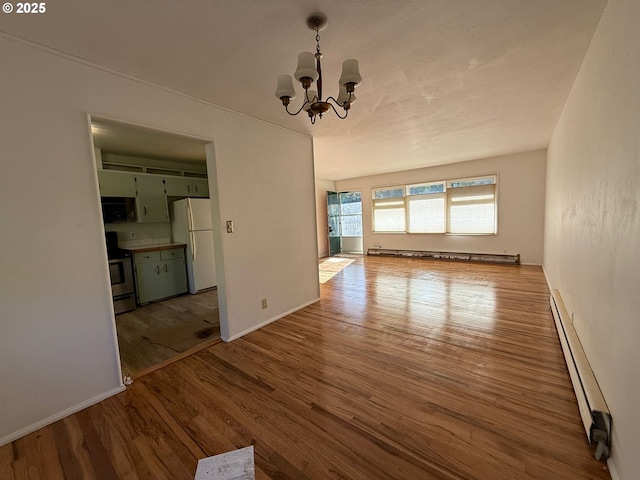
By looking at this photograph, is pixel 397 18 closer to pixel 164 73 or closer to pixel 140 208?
pixel 164 73

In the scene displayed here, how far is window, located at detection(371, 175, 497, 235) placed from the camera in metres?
6.29

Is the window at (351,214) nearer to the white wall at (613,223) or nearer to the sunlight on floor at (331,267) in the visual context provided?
the sunlight on floor at (331,267)

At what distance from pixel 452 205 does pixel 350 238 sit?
3312 millimetres

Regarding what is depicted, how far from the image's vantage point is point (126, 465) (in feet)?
4.65

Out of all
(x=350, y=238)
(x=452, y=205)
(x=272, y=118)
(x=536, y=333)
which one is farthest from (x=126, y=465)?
(x=350, y=238)

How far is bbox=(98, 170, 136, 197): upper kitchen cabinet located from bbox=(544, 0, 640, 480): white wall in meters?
5.27

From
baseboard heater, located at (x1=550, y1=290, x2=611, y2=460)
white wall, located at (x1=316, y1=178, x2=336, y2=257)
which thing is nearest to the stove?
baseboard heater, located at (x1=550, y1=290, x2=611, y2=460)

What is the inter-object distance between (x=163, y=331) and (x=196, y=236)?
189 centimetres

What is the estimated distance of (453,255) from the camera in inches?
267

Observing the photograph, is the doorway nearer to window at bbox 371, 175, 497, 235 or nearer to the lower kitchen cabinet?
window at bbox 371, 175, 497, 235

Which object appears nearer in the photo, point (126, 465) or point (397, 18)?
point (126, 465)

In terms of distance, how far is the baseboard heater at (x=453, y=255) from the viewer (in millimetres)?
6066

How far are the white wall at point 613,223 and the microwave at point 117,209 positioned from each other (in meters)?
5.37

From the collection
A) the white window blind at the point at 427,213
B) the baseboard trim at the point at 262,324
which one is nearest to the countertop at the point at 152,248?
the baseboard trim at the point at 262,324
